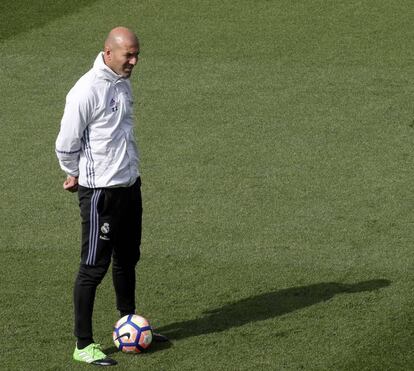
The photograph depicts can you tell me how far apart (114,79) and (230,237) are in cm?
287

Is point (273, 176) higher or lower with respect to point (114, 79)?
lower

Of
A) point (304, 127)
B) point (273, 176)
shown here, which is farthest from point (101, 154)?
point (304, 127)

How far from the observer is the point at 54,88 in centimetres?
1530

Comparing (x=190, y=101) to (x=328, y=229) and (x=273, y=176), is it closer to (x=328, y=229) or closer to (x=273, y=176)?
(x=273, y=176)

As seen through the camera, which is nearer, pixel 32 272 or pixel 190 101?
pixel 32 272

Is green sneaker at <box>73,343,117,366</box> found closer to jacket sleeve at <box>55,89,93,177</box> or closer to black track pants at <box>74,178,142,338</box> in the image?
black track pants at <box>74,178,142,338</box>

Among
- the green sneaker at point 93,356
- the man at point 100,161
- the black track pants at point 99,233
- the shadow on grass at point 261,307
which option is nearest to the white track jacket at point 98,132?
the man at point 100,161

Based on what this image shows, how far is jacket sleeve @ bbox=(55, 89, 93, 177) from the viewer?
8469 mm

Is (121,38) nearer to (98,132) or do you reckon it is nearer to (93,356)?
(98,132)

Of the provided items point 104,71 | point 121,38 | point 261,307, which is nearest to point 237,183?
point 261,307

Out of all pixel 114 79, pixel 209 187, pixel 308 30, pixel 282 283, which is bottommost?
pixel 282 283

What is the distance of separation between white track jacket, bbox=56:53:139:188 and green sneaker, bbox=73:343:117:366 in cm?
123

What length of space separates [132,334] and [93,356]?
34cm

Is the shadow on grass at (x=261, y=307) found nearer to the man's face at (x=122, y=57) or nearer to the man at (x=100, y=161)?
the man at (x=100, y=161)
